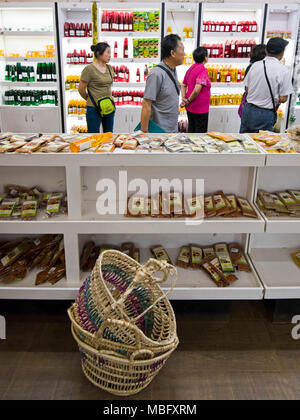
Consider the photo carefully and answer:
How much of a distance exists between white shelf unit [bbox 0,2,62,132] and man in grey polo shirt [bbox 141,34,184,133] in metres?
3.15

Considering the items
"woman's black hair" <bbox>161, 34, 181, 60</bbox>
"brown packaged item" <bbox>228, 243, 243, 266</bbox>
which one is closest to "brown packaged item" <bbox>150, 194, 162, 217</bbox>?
"brown packaged item" <bbox>228, 243, 243, 266</bbox>

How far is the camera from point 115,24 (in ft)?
18.5

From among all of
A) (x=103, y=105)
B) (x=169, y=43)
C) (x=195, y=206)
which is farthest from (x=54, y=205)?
(x=103, y=105)

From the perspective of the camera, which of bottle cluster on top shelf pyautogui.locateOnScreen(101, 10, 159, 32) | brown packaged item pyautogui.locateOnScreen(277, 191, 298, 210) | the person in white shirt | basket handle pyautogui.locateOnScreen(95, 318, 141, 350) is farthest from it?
bottle cluster on top shelf pyautogui.locateOnScreen(101, 10, 159, 32)

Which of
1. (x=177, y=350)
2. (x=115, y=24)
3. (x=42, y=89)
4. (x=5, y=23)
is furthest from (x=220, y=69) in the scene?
(x=177, y=350)

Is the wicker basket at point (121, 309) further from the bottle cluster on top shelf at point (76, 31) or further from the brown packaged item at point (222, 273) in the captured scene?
the bottle cluster on top shelf at point (76, 31)

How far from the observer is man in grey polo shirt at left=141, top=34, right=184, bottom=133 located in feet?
10.3

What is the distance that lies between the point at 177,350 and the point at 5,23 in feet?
20.0

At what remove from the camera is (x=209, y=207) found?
2326mm

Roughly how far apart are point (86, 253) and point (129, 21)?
4.46 meters

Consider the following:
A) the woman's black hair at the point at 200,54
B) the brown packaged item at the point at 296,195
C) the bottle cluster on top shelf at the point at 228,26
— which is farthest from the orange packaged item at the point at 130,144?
the bottle cluster on top shelf at the point at 228,26

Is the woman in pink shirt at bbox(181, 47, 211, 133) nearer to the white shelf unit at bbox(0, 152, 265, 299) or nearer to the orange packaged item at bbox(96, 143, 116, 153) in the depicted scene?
the white shelf unit at bbox(0, 152, 265, 299)

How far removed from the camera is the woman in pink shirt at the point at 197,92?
14.9 ft

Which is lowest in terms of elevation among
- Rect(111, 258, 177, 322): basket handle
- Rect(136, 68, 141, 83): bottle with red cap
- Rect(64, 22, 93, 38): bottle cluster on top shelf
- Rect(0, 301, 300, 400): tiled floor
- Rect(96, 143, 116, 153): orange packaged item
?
Rect(0, 301, 300, 400): tiled floor
